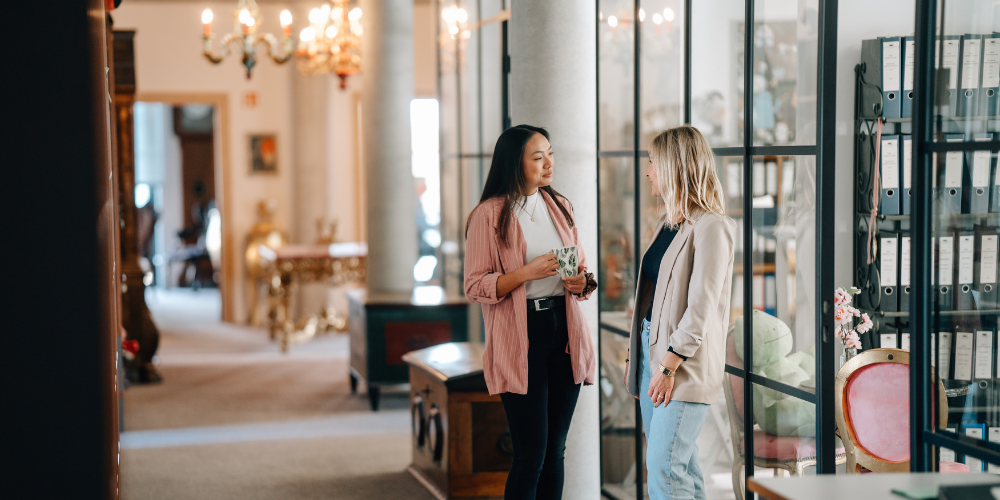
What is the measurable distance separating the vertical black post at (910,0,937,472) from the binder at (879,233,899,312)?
3.85ft

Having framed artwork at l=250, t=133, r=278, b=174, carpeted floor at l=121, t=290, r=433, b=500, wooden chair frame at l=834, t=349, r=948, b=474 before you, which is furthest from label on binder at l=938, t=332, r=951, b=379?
framed artwork at l=250, t=133, r=278, b=174

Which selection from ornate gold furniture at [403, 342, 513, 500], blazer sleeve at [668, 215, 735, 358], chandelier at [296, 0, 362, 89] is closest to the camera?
blazer sleeve at [668, 215, 735, 358]

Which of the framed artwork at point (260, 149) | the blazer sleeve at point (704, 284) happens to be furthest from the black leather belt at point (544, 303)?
the framed artwork at point (260, 149)

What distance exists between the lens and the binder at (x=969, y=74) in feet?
6.91

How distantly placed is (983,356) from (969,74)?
0.66 m

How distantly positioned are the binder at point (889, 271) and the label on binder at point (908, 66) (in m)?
0.56

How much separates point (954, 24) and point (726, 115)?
1.01 metres

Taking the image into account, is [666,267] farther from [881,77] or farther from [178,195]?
[178,195]

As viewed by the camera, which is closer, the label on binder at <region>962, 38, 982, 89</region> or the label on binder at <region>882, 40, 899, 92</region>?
the label on binder at <region>962, 38, 982, 89</region>

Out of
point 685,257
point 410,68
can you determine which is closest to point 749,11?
point 685,257

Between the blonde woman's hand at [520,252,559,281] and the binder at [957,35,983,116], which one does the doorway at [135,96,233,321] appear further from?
the binder at [957,35,983,116]

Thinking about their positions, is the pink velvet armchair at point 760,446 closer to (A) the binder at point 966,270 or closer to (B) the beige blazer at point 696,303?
(B) the beige blazer at point 696,303

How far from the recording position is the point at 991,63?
2107 millimetres

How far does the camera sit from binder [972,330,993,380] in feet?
6.87
